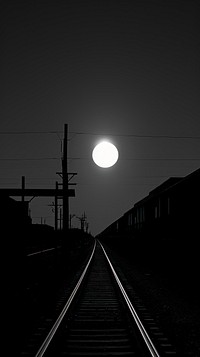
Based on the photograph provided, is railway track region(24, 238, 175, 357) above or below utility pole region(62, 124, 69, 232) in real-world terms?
below

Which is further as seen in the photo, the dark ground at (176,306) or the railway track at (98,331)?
the dark ground at (176,306)

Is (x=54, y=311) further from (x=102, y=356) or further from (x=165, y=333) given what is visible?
(x=102, y=356)

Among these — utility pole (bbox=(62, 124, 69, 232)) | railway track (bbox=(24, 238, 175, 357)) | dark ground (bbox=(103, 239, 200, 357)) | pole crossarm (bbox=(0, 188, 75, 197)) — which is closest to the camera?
railway track (bbox=(24, 238, 175, 357))

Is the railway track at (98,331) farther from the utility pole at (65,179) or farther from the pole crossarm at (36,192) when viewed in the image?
the pole crossarm at (36,192)

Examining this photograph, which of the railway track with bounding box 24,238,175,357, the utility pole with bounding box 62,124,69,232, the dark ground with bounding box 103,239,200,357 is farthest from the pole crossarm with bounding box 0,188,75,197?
the railway track with bounding box 24,238,175,357

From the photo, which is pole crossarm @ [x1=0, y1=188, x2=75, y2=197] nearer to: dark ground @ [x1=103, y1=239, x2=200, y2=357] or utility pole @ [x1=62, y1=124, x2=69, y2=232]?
utility pole @ [x1=62, y1=124, x2=69, y2=232]

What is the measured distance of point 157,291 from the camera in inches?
556

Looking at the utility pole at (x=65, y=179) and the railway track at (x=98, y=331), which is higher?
the utility pole at (x=65, y=179)

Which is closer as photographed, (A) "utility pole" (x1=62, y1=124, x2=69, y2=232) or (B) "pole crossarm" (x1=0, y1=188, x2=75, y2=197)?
(A) "utility pole" (x1=62, y1=124, x2=69, y2=232)

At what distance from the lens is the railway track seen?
6.52 metres

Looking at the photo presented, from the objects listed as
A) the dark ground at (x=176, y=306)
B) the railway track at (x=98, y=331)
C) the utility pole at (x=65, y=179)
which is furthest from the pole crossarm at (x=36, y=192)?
the railway track at (x=98, y=331)

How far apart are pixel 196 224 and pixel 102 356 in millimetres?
8205

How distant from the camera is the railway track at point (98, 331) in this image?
652 centimetres

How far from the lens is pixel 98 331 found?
26.4ft
